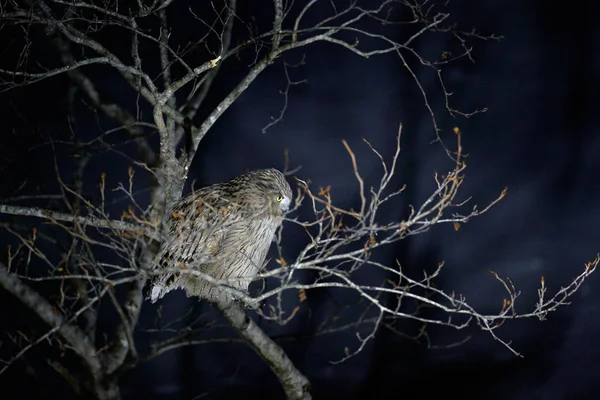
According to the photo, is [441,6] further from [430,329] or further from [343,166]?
[430,329]

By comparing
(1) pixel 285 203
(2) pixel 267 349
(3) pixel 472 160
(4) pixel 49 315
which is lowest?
(4) pixel 49 315

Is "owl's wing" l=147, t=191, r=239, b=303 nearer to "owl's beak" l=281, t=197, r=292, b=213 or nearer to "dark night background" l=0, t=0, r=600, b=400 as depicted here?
"owl's beak" l=281, t=197, r=292, b=213

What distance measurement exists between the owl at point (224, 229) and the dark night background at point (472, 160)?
932 millimetres

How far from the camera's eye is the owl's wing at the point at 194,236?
2.55m

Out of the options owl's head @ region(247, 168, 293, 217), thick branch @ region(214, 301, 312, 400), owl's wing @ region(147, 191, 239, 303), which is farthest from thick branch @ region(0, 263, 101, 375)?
owl's head @ region(247, 168, 293, 217)

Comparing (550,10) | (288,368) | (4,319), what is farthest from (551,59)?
(4,319)

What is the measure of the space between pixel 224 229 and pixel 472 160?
4.94 feet

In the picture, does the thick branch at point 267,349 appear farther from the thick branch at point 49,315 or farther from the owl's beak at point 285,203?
the thick branch at point 49,315

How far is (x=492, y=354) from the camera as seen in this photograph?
12.0 feet

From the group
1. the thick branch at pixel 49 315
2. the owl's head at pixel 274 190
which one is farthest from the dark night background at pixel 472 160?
the owl's head at pixel 274 190

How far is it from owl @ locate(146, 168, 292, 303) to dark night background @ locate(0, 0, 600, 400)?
0.93 meters

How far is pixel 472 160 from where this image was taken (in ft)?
11.4

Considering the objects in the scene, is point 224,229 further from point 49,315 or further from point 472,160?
point 472,160

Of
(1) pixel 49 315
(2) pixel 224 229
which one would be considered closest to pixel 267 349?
(2) pixel 224 229
